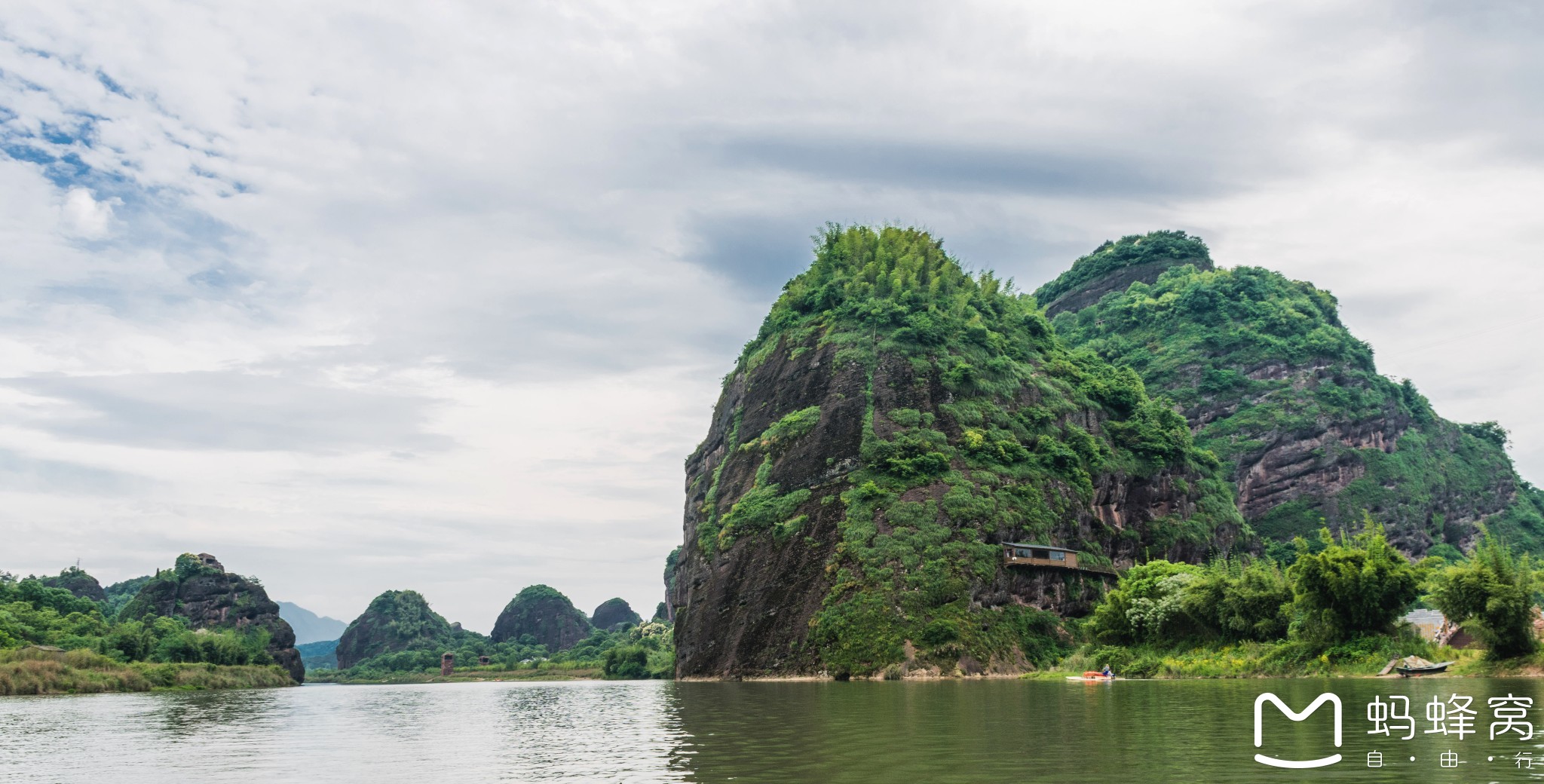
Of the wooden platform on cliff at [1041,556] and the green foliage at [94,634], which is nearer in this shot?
the wooden platform on cliff at [1041,556]

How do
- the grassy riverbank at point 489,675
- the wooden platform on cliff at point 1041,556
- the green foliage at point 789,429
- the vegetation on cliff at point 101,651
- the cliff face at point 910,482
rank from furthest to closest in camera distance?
the grassy riverbank at point 489,675 < the green foliage at point 789,429 < the wooden platform on cliff at point 1041,556 < the cliff face at point 910,482 < the vegetation on cliff at point 101,651

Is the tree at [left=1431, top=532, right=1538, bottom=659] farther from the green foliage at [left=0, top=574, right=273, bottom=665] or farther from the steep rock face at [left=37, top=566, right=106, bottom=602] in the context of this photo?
the steep rock face at [left=37, top=566, right=106, bottom=602]

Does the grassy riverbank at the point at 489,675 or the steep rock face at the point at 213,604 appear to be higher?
the steep rock face at the point at 213,604

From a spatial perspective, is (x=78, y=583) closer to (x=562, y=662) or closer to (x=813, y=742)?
(x=562, y=662)

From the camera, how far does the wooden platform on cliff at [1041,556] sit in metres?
80.9

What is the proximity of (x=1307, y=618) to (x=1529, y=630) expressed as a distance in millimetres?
9411

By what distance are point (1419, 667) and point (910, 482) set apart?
47.3 metres

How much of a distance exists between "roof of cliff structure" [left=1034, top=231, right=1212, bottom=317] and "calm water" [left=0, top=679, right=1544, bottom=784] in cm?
15103

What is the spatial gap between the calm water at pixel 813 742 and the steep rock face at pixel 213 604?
325ft

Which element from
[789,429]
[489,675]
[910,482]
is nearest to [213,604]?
[489,675]

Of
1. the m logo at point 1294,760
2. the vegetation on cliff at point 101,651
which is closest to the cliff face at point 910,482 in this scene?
the vegetation on cliff at point 101,651

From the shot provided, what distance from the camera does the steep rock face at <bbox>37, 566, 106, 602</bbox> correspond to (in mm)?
160125

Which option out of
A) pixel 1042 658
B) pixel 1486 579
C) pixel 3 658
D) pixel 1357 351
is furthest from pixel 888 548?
pixel 1357 351

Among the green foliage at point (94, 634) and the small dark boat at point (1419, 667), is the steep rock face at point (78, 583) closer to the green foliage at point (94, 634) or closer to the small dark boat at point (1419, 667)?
the green foliage at point (94, 634)
